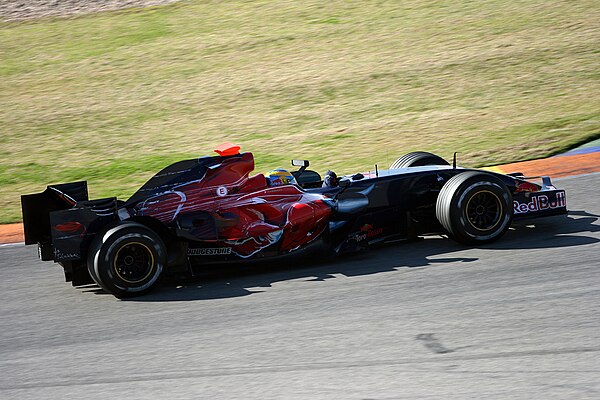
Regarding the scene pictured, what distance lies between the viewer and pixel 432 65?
18344mm

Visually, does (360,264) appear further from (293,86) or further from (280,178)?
(293,86)

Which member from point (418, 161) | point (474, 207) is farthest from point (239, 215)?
point (418, 161)

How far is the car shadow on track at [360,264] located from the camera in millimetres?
7449

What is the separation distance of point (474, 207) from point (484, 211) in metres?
0.12

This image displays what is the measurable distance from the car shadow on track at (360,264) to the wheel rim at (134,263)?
0.65 ft

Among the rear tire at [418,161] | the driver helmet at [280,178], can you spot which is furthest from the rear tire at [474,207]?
the driver helmet at [280,178]

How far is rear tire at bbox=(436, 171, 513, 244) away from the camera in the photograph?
25.4 ft

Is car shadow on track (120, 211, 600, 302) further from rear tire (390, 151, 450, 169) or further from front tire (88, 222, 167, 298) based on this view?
rear tire (390, 151, 450, 169)

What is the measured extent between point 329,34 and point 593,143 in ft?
34.2

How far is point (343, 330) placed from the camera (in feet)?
20.1

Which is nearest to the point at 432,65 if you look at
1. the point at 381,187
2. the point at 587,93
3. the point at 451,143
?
the point at 587,93

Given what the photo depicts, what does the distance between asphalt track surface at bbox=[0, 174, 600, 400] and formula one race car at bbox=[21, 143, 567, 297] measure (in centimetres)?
22

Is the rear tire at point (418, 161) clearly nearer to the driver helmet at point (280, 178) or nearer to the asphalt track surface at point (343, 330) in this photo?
the asphalt track surface at point (343, 330)

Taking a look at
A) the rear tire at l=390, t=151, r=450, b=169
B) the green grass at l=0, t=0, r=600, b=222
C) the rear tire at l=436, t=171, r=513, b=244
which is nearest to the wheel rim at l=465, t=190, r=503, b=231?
the rear tire at l=436, t=171, r=513, b=244
